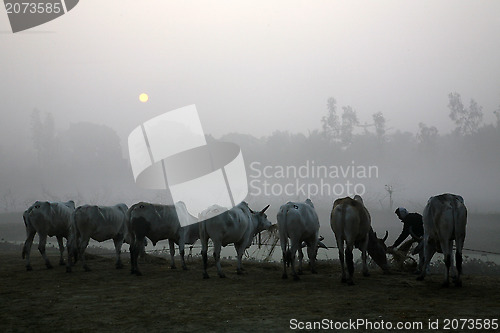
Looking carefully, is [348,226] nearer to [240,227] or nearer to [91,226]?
[240,227]

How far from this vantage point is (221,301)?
921 cm

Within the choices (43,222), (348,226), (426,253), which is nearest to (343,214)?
(348,226)

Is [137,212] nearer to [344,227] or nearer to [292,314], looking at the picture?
[344,227]

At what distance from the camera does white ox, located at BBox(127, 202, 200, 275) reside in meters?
14.3

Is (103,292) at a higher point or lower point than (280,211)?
lower

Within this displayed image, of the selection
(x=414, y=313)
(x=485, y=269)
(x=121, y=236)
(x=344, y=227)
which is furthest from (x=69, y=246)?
(x=485, y=269)

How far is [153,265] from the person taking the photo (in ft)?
56.6

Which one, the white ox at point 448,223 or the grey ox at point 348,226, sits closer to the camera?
the white ox at point 448,223

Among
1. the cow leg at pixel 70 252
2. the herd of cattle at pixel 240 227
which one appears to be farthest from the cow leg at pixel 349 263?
the cow leg at pixel 70 252

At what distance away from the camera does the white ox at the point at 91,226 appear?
1510cm

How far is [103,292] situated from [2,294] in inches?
95.9

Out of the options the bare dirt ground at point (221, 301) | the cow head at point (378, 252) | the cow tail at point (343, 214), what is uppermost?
the cow tail at point (343, 214)

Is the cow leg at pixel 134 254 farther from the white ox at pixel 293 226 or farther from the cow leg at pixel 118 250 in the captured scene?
the white ox at pixel 293 226

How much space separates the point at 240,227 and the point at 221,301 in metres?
5.20
